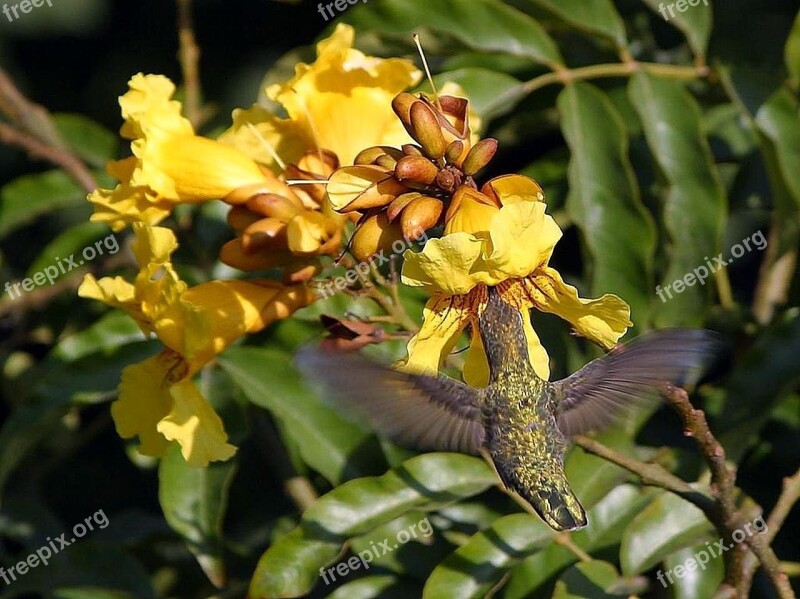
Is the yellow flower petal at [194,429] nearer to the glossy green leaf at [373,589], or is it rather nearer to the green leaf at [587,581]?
the glossy green leaf at [373,589]

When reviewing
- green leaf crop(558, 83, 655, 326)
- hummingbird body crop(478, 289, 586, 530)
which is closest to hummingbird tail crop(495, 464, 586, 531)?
hummingbird body crop(478, 289, 586, 530)

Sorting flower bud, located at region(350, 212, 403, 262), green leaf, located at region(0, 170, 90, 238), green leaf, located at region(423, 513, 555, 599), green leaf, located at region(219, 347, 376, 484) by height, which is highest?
green leaf, located at region(0, 170, 90, 238)

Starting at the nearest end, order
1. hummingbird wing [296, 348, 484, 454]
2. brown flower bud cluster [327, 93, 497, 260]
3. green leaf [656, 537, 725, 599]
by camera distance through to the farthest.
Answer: hummingbird wing [296, 348, 484, 454] < brown flower bud cluster [327, 93, 497, 260] < green leaf [656, 537, 725, 599]

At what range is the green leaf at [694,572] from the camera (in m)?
2.24

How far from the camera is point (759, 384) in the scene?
250cm

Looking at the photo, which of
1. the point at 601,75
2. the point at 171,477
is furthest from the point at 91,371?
the point at 601,75

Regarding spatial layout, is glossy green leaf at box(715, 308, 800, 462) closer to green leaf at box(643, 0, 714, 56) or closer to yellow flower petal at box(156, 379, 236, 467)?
green leaf at box(643, 0, 714, 56)

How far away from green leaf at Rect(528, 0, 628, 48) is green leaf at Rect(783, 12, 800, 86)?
0.38 m

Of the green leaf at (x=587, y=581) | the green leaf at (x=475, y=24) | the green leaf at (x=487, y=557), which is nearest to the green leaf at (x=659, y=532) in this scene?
the green leaf at (x=587, y=581)

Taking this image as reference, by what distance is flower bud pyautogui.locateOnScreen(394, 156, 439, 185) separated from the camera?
6.23 feet

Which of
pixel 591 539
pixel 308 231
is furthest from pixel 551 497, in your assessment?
pixel 308 231

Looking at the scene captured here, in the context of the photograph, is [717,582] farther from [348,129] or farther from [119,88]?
[119,88]

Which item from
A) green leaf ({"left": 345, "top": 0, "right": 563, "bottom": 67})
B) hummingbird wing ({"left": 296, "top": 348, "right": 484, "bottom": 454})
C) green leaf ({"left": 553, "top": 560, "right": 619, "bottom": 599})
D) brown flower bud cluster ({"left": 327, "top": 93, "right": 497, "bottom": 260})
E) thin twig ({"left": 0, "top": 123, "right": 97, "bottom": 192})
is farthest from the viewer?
thin twig ({"left": 0, "top": 123, "right": 97, "bottom": 192})

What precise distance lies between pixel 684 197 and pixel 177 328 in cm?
117
